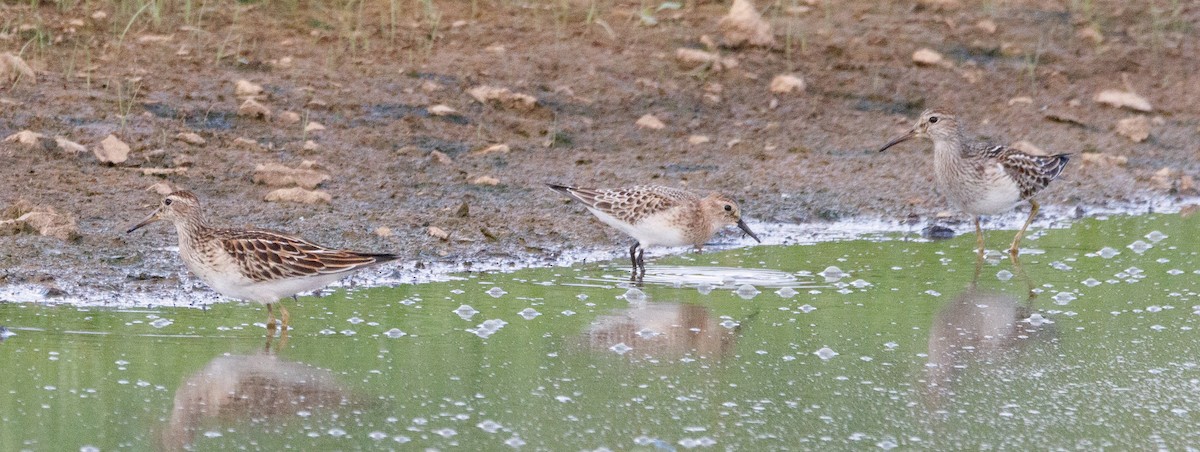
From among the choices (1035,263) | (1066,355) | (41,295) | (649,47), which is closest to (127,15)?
(649,47)

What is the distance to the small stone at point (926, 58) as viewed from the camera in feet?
46.5

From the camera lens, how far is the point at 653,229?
389 inches

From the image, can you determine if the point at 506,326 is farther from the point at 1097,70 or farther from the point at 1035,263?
the point at 1097,70

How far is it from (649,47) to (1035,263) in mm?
4538

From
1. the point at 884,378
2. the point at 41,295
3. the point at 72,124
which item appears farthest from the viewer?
the point at 72,124

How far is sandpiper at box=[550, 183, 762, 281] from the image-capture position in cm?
991

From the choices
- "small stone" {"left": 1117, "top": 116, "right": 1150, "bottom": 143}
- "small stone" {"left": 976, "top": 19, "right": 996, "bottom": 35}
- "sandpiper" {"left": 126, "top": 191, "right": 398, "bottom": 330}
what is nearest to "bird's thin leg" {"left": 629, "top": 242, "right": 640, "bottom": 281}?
"sandpiper" {"left": 126, "top": 191, "right": 398, "bottom": 330}

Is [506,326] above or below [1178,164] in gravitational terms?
below

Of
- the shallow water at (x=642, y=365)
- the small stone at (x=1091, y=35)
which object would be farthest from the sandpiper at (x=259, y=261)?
the small stone at (x=1091, y=35)

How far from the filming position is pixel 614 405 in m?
6.66

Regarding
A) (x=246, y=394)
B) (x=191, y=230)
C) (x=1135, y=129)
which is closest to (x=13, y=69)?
(x=191, y=230)

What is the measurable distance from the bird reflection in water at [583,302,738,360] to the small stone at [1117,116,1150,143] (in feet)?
20.7

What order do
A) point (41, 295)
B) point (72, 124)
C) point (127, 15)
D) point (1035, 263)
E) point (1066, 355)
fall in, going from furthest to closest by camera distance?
point (127, 15) < point (72, 124) < point (1035, 263) < point (41, 295) < point (1066, 355)

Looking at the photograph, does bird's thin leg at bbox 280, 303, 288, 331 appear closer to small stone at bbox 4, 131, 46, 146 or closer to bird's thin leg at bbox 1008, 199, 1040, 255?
small stone at bbox 4, 131, 46, 146
